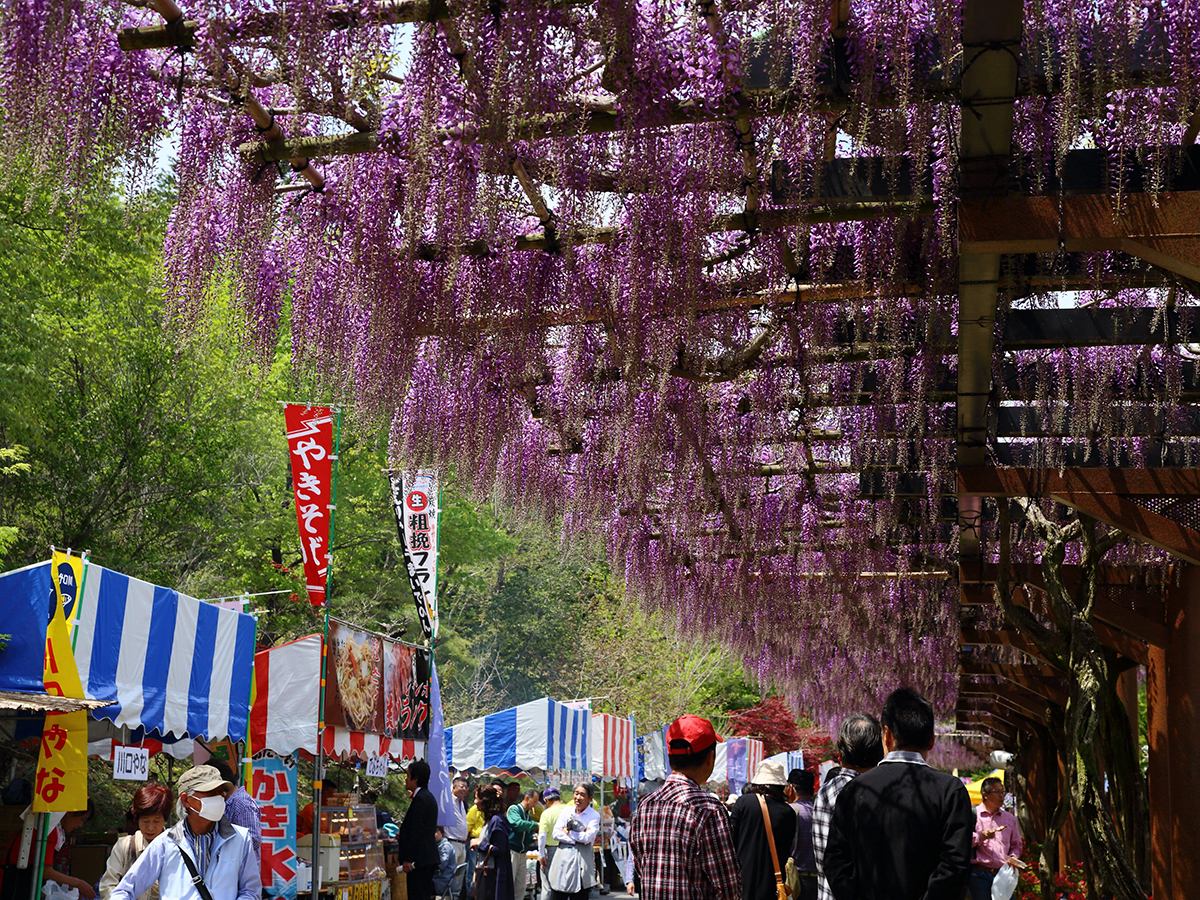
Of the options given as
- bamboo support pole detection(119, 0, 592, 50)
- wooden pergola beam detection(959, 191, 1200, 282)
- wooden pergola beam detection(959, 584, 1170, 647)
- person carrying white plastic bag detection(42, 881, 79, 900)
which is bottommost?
person carrying white plastic bag detection(42, 881, 79, 900)

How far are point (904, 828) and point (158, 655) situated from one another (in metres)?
4.61

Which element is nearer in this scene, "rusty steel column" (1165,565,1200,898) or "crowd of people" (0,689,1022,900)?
"crowd of people" (0,689,1022,900)

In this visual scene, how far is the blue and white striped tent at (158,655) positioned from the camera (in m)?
5.63

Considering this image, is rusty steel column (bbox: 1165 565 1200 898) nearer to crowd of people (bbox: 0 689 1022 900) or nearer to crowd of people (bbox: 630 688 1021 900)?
crowd of people (bbox: 0 689 1022 900)

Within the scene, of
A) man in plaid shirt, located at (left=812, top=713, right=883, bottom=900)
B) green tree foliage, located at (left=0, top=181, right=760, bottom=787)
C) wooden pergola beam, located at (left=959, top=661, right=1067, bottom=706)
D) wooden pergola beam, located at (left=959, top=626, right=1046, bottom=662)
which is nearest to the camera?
man in plaid shirt, located at (left=812, top=713, right=883, bottom=900)

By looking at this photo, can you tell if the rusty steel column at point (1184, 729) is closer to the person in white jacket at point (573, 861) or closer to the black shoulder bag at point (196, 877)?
the person in white jacket at point (573, 861)

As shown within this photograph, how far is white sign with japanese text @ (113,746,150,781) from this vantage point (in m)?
6.23

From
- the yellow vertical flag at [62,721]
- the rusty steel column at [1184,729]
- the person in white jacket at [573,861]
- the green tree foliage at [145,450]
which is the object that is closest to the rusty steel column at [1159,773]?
the rusty steel column at [1184,729]

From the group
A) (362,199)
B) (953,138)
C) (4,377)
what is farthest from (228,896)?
(4,377)

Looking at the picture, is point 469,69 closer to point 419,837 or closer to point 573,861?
point 419,837

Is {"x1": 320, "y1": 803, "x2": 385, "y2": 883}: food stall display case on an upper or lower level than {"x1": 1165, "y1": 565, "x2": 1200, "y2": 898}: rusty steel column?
lower

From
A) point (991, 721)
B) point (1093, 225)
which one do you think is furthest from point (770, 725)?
point (1093, 225)

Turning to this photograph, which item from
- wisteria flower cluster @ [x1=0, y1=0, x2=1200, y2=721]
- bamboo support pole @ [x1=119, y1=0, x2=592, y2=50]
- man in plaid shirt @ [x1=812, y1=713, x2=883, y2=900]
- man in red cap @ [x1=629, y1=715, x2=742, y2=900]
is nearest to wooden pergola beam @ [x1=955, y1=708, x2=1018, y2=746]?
wisteria flower cluster @ [x1=0, y1=0, x2=1200, y2=721]

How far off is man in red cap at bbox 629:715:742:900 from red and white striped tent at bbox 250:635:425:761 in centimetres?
494
